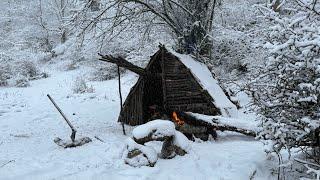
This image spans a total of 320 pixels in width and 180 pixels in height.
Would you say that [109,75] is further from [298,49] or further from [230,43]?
[298,49]

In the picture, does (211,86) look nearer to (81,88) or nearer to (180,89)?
(180,89)

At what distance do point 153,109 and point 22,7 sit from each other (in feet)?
84.4

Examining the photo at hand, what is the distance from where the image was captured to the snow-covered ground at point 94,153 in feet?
23.3

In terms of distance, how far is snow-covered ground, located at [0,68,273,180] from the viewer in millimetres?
7102

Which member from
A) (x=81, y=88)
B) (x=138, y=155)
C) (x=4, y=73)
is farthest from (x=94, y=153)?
(x=4, y=73)

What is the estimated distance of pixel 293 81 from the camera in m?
5.75

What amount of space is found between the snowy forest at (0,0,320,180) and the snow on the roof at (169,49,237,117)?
0.04 metres

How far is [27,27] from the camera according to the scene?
107 ft

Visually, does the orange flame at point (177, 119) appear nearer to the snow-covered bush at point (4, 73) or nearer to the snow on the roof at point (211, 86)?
the snow on the roof at point (211, 86)

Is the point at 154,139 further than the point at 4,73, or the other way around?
the point at 4,73

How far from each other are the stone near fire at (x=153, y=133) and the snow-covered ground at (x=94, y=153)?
44cm

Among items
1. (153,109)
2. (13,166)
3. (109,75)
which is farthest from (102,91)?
(13,166)

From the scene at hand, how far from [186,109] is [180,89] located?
0.52 metres

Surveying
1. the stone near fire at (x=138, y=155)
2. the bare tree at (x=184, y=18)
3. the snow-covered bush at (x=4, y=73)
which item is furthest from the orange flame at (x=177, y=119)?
the snow-covered bush at (x=4, y=73)
